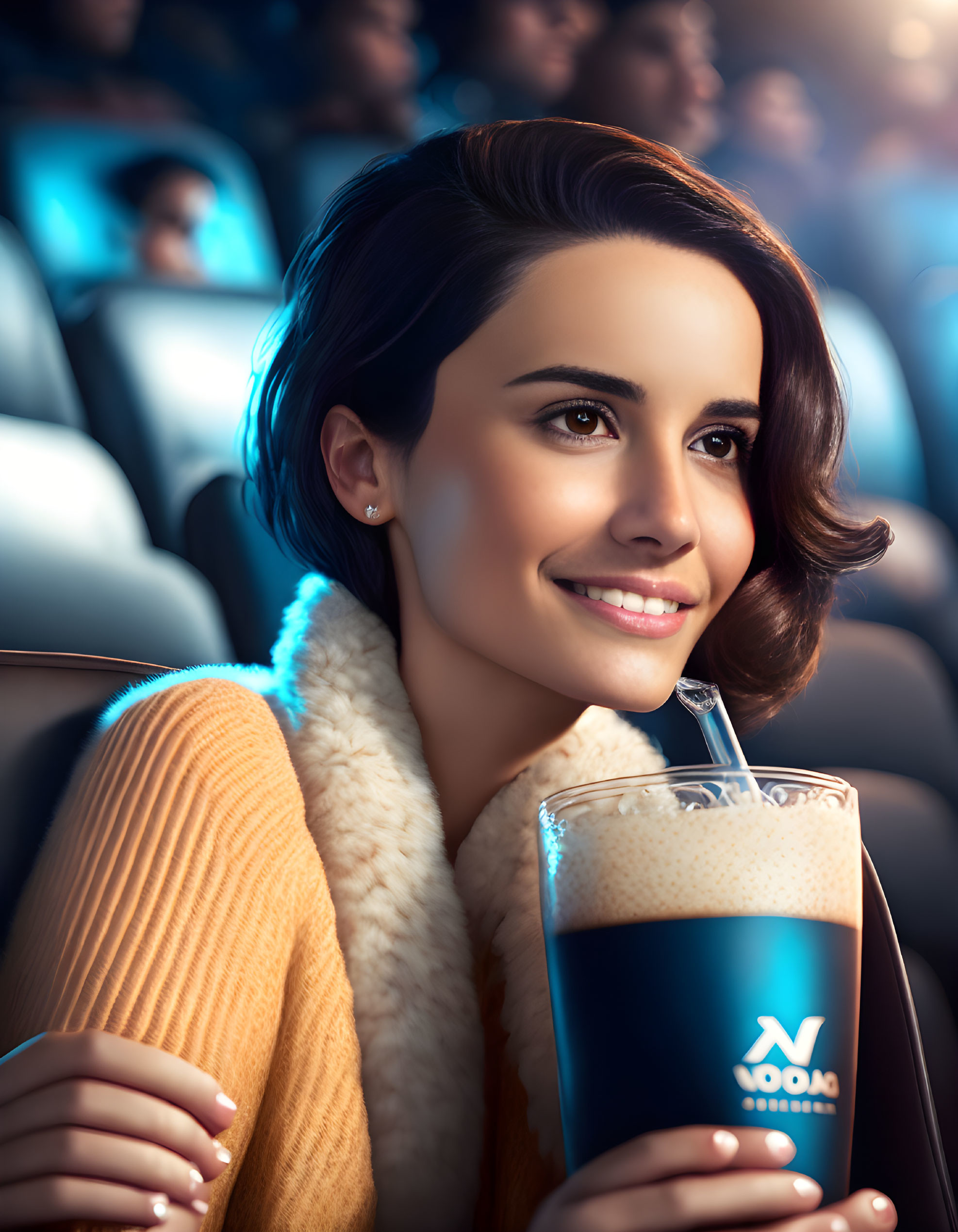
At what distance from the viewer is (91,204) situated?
157 centimetres

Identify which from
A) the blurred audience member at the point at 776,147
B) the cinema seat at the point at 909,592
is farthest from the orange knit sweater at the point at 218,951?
the blurred audience member at the point at 776,147

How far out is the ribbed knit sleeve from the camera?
1.76ft

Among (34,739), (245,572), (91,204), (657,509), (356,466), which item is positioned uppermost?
(91,204)

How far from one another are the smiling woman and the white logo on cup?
2cm

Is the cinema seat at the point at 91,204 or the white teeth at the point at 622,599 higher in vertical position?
the cinema seat at the point at 91,204

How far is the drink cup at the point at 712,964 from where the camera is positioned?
470 mm

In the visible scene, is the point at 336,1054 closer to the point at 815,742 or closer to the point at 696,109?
the point at 815,742

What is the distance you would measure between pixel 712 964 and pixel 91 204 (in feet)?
4.83

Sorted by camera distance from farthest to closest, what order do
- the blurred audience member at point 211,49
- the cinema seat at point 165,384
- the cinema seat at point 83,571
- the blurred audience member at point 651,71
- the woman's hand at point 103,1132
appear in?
the blurred audience member at point 651,71
the blurred audience member at point 211,49
the cinema seat at point 165,384
the cinema seat at point 83,571
the woman's hand at point 103,1132

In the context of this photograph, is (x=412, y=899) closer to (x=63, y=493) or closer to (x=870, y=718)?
(x=63, y=493)

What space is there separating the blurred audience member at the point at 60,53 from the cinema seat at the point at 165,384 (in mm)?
447

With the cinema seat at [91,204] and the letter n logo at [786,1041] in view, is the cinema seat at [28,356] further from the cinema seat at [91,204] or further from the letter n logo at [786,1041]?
the letter n logo at [786,1041]

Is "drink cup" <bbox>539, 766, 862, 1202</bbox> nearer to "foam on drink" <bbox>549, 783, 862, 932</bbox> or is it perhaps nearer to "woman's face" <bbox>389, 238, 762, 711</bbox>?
"foam on drink" <bbox>549, 783, 862, 932</bbox>

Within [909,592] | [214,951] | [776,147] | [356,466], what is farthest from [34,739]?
[776,147]
